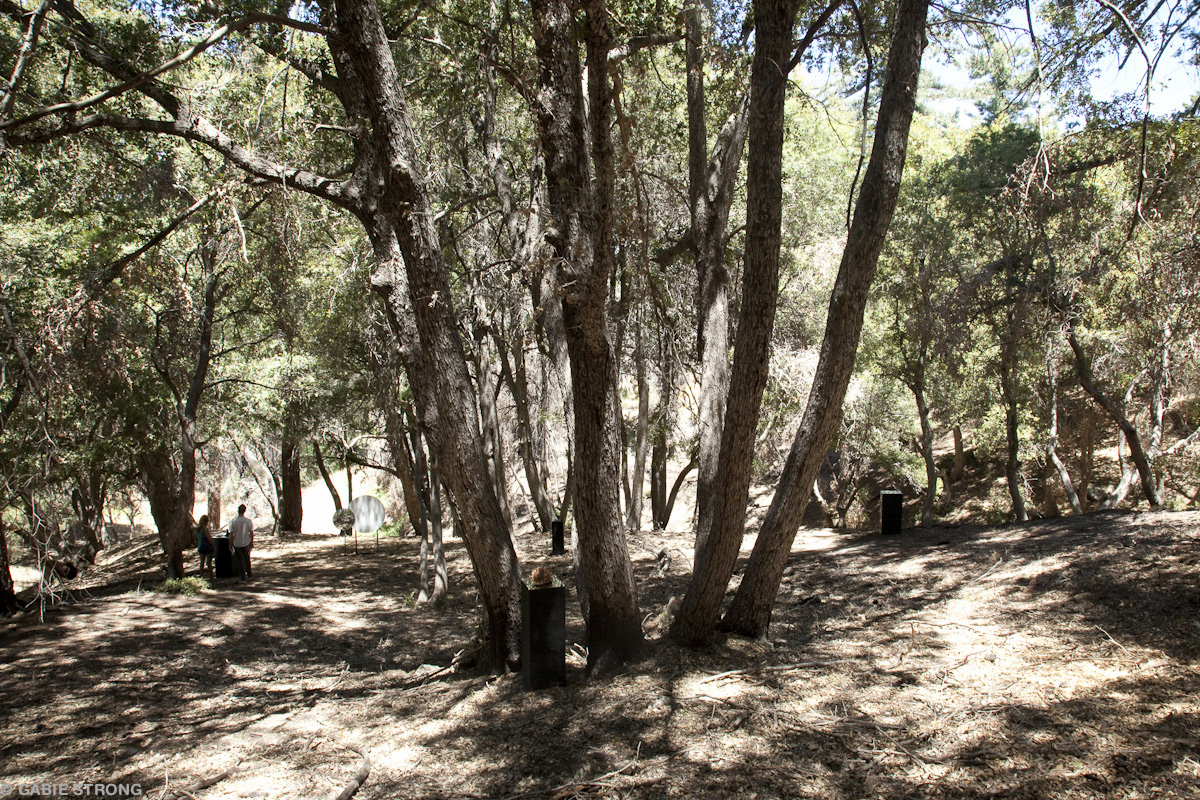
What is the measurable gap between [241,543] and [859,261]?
11.8 metres

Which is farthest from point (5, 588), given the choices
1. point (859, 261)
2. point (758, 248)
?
point (859, 261)

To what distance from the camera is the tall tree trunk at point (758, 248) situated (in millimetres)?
4637

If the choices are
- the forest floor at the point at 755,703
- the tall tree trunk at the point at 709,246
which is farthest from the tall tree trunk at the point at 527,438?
the tall tree trunk at the point at 709,246

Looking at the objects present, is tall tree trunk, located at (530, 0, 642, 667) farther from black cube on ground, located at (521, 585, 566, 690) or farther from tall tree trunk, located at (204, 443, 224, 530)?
tall tree trunk, located at (204, 443, 224, 530)

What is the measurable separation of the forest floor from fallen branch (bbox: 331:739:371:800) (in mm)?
37

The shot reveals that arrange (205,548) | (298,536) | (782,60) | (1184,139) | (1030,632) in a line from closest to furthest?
(782,60) < (1030,632) < (1184,139) < (205,548) < (298,536)

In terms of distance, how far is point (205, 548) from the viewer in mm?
13242

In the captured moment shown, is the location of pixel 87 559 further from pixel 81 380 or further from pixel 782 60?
pixel 782 60

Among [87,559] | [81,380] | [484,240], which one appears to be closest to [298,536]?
[87,559]

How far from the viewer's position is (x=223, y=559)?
512 inches

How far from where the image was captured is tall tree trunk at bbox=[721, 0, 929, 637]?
4531 millimetres

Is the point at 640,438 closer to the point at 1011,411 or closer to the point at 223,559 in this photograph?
the point at 1011,411

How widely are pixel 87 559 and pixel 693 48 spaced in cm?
1659

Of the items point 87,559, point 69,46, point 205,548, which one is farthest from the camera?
point 87,559
